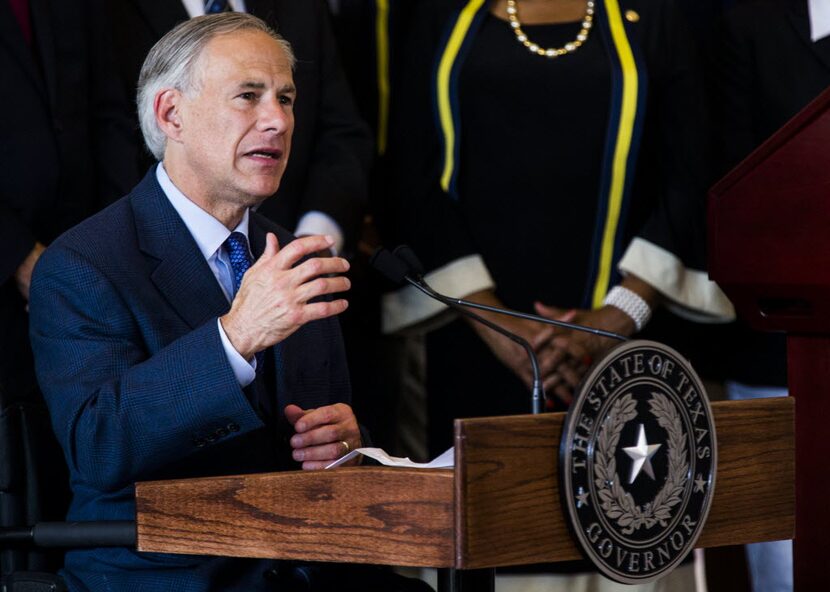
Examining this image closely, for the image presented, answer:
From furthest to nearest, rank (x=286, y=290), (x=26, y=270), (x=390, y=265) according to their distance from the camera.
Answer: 1. (x=26, y=270)
2. (x=390, y=265)
3. (x=286, y=290)

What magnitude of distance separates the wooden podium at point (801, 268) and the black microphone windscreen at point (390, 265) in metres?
0.67

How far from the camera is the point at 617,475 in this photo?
150 cm

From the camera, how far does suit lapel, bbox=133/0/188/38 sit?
262cm

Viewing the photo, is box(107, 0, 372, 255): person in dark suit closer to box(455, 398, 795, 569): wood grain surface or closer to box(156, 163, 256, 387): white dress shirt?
box(156, 163, 256, 387): white dress shirt

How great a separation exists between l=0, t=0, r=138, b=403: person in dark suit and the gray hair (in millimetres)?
426

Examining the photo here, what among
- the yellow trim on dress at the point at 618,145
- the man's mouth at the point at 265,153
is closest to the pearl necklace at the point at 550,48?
the yellow trim on dress at the point at 618,145

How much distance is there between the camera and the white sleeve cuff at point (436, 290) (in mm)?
2873

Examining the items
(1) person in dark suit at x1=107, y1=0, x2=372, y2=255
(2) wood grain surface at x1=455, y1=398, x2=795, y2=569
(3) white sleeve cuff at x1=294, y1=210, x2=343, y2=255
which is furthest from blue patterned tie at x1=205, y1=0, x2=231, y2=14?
(2) wood grain surface at x1=455, y1=398, x2=795, y2=569

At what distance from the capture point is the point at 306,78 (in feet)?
9.29

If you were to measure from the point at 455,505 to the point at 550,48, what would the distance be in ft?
5.55

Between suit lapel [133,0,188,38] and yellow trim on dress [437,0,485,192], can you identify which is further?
yellow trim on dress [437,0,485,192]

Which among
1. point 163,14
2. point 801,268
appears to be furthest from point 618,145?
point 163,14

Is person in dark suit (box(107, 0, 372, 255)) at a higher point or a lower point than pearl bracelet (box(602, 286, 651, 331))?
higher

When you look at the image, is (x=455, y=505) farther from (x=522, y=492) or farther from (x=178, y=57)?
(x=178, y=57)
